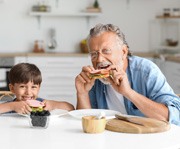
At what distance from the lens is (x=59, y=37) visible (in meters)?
6.38

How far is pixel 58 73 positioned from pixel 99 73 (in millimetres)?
3682

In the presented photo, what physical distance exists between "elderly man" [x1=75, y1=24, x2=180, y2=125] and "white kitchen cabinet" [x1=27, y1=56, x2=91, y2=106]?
11.0 feet

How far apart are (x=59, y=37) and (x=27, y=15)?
0.57 meters

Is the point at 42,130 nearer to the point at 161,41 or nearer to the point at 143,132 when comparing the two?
the point at 143,132

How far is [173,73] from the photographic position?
548 cm

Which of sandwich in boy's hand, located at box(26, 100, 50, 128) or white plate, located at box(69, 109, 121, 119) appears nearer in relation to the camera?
sandwich in boy's hand, located at box(26, 100, 50, 128)

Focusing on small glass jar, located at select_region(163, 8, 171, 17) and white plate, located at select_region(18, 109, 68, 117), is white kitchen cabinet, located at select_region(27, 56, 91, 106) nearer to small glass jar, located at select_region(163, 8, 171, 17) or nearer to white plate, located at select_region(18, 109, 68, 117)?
small glass jar, located at select_region(163, 8, 171, 17)

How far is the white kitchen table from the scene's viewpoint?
5.08 feet

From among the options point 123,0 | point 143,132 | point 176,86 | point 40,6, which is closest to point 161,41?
point 123,0

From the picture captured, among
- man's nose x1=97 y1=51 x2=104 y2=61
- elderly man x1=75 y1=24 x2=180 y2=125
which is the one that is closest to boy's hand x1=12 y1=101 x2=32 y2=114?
elderly man x1=75 y1=24 x2=180 y2=125

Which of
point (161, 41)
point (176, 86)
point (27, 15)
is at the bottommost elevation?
point (176, 86)

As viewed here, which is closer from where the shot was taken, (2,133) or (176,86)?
(2,133)

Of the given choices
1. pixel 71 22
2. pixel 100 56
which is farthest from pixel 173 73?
pixel 100 56

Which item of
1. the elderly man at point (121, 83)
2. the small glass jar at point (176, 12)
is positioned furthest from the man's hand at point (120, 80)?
the small glass jar at point (176, 12)
